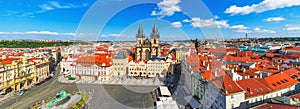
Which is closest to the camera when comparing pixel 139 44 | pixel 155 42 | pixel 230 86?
pixel 230 86

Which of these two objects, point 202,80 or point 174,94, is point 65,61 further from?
point 202,80

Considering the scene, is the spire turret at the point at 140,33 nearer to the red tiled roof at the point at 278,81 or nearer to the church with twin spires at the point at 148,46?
the church with twin spires at the point at 148,46

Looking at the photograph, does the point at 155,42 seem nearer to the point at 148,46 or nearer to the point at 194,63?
the point at 148,46

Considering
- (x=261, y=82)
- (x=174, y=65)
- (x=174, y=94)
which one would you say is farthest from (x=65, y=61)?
(x=261, y=82)

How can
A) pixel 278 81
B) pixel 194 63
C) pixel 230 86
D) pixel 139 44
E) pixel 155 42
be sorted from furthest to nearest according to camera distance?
pixel 139 44, pixel 155 42, pixel 194 63, pixel 278 81, pixel 230 86

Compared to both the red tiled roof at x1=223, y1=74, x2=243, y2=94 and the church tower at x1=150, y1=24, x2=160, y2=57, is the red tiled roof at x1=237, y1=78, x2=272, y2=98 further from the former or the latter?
the church tower at x1=150, y1=24, x2=160, y2=57

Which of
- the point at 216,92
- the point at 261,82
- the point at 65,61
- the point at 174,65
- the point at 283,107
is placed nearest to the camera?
the point at 283,107

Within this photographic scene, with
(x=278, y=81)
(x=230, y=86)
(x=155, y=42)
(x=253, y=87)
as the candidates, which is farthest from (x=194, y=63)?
(x=155, y=42)
